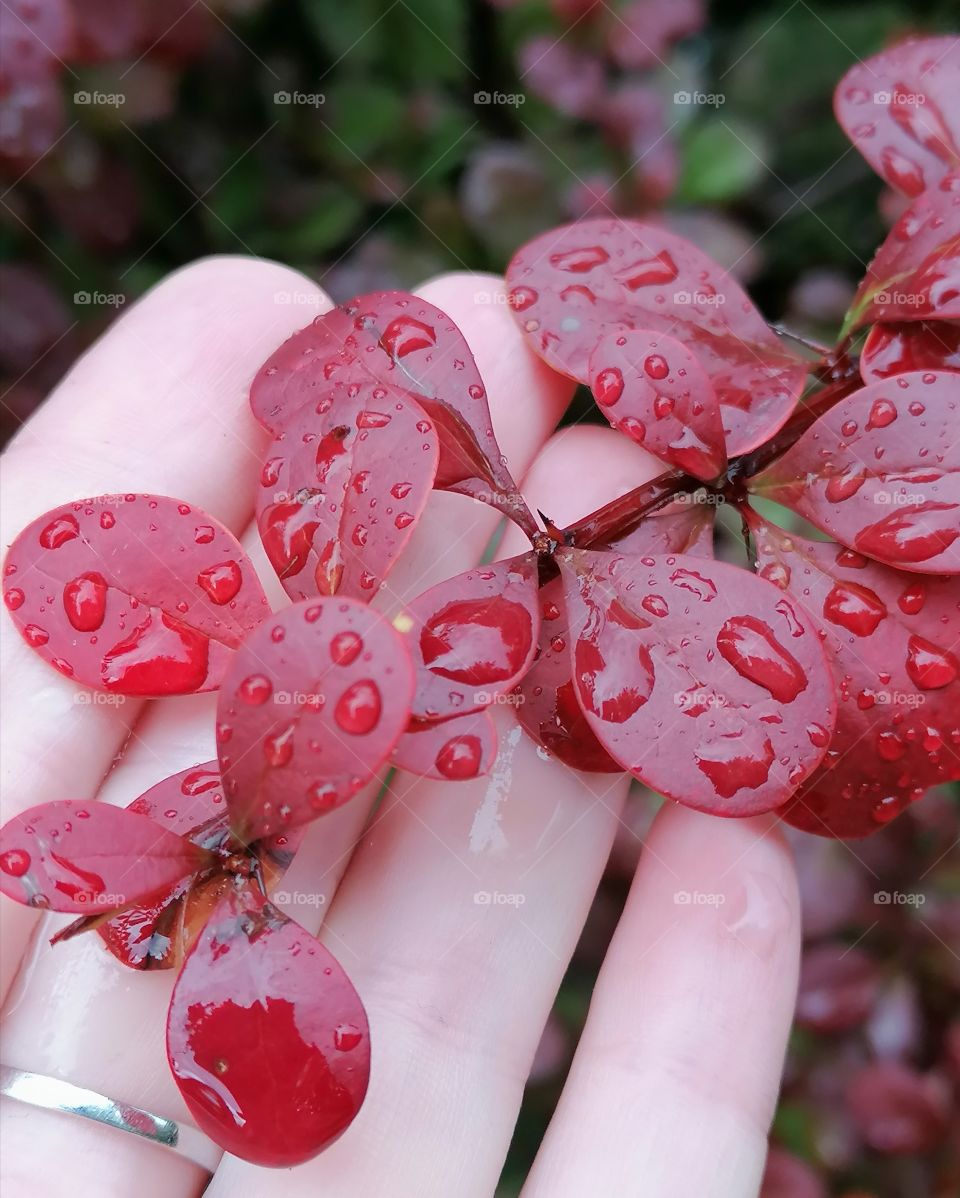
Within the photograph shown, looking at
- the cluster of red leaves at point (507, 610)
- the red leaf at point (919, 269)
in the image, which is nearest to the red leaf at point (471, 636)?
the cluster of red leaves at point (507, 610)

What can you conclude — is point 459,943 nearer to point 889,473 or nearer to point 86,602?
point 86,602

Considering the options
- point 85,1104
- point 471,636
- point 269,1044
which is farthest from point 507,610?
point 85,1104

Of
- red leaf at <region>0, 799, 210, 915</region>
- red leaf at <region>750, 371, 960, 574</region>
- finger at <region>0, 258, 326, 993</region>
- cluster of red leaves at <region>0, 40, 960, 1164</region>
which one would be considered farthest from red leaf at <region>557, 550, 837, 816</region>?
finger at <region>0, 258, 326, 993</region>

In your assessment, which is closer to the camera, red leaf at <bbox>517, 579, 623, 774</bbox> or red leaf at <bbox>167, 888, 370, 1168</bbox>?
red leaf at <bbox>167, 888, 370, 1168</bbox>

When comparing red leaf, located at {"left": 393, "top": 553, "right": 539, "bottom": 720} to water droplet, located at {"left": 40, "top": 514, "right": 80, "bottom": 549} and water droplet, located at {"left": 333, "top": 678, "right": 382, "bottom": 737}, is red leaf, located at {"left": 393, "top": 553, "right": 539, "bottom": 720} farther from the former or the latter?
water droplet, located at {"left": 40, "top": 514, "right": 80, "bottom": 549}

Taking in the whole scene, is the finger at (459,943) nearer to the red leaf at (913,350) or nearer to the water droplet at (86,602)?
the water droplet at (86,602)

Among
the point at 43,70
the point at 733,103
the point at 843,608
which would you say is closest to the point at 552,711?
the point at 843,608

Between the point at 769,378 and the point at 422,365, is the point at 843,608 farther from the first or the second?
the point at 422,365
